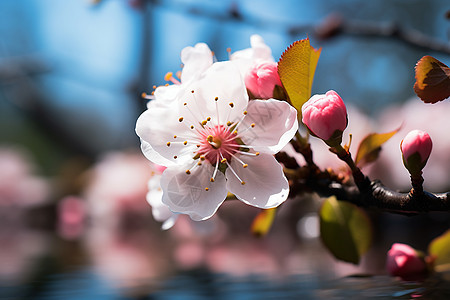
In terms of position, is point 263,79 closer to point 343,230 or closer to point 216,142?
point 216,142

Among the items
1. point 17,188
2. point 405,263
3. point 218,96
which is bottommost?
point 405,263

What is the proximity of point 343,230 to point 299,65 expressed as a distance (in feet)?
0.53

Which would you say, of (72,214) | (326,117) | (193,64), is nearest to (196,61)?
(193,64)

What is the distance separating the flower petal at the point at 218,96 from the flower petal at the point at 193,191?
4 cm

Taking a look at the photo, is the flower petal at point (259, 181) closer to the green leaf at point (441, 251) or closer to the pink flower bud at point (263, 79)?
the pink flower bud at point (263, 79)

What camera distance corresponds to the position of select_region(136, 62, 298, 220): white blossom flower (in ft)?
0.99

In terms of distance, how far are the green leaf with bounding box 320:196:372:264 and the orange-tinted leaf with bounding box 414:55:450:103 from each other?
0.14 metres

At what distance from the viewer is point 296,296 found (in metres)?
0.32

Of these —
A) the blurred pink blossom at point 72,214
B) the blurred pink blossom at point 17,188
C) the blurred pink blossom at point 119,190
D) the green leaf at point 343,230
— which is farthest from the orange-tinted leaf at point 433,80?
the blurred pink blossom at point 17,188

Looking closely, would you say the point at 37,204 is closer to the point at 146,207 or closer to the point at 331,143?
the point at 146,207

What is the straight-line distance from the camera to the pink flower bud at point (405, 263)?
369mm

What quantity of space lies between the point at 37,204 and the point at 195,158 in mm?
1673

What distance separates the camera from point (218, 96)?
1.03 ft

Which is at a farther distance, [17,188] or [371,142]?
[17,188]
